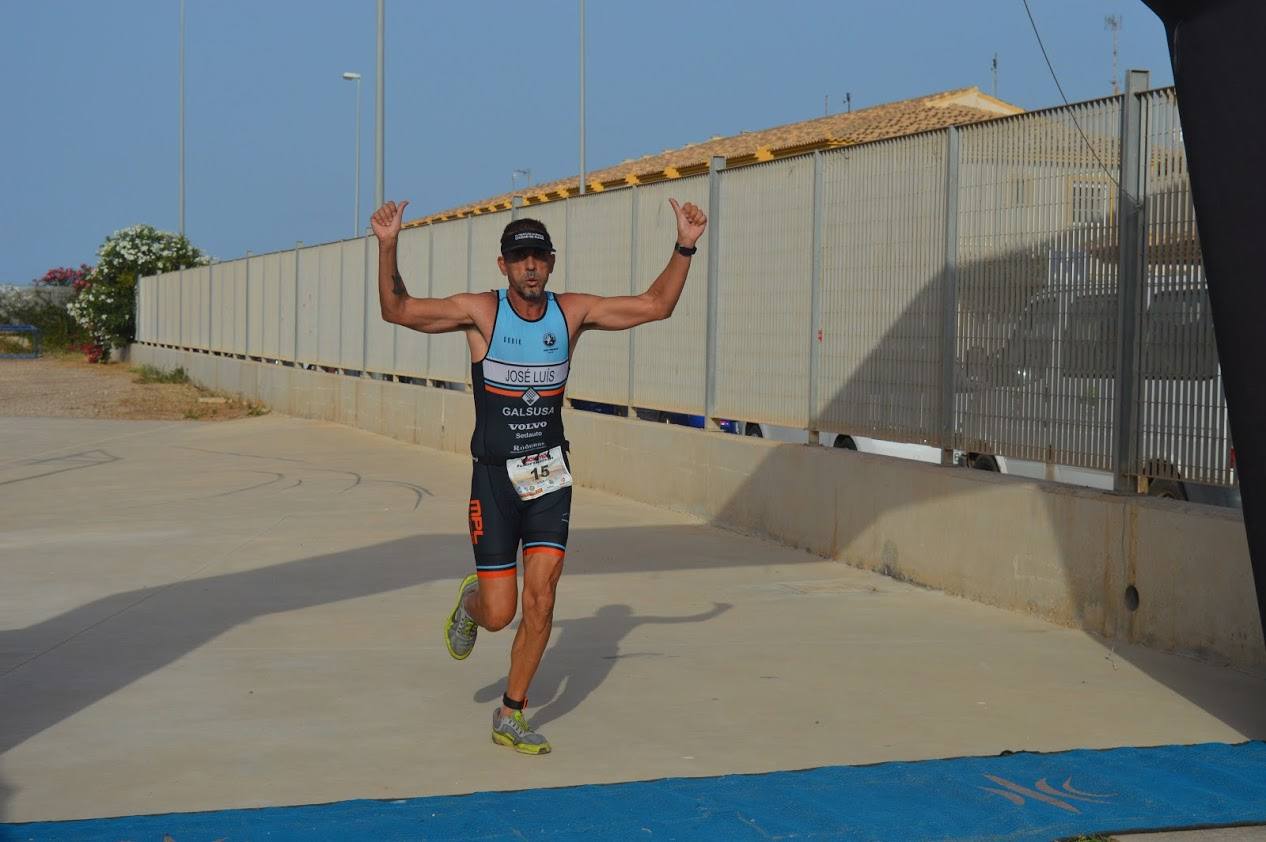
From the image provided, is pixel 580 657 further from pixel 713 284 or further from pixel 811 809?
pixel 713 284

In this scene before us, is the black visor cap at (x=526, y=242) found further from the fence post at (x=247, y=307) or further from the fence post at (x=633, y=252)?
the fence post at (x=247, y=307)

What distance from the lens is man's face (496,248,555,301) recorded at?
6441 mm

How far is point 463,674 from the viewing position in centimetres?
784

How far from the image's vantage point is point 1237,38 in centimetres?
587

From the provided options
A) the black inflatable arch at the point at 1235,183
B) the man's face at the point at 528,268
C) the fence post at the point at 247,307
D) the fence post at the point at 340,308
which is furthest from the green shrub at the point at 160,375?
the black inflatable arch at the point at 1235,183

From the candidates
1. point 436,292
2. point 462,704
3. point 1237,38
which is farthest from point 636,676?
point 436,292

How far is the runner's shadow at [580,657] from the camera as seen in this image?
7328mm

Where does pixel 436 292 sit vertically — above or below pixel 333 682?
above

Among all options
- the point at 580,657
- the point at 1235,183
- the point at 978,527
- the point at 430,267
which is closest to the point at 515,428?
the point at 580,657

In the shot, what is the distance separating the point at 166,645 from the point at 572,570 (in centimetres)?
332

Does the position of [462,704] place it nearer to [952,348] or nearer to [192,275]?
[952,348]

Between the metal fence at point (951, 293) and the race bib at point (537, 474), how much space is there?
10.7 ft

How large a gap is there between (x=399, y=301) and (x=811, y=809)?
2412 millimetres

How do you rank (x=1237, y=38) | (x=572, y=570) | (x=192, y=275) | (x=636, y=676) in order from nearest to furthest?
1. (x=1237, y=38)
2. (x=636, y=676)
3. (x=572, y=570)
4. (x=192, y=275)
